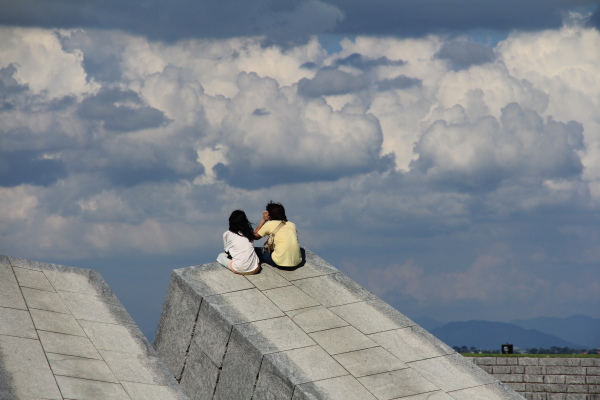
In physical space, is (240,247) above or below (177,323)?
above

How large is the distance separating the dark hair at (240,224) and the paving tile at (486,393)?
15.3 ft

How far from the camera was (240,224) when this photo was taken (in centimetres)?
1277

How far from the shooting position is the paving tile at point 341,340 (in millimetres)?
10750

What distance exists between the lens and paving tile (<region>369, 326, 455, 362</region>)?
10906 mm

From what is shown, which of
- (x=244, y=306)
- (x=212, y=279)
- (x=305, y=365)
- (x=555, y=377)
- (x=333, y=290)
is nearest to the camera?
(x=305, y=365)

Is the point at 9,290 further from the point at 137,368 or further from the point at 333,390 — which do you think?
the point at 333,390

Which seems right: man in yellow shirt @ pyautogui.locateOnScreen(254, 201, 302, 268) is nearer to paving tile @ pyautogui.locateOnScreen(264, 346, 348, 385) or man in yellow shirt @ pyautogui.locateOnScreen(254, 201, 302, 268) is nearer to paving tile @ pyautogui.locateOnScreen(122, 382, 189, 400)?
paving tile @ pyautogui.locateOnScreen(264, 346, 348, 385)

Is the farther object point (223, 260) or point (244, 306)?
point (223, 260)

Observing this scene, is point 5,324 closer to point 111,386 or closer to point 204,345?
point 111,386

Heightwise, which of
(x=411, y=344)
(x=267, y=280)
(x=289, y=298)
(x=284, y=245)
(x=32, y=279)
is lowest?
(x=32, y=279)

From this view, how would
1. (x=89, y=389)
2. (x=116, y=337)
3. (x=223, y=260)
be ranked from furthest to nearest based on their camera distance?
1. (x=223, y=260)
2. (x=116, y=337)
3. (x=89, y=389)

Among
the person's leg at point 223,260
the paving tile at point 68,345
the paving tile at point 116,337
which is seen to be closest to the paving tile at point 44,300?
the paving tile at point 116,337

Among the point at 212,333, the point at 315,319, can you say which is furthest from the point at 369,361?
the point at 212,333

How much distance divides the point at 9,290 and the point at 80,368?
2.84 meters
